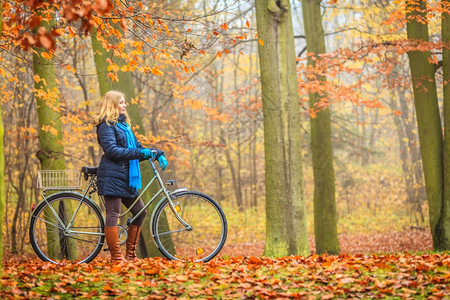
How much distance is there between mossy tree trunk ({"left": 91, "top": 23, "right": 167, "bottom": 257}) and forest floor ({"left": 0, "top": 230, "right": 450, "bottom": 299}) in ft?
11.8

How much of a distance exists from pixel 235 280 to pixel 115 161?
1.86 m

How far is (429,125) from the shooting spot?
9117 mm

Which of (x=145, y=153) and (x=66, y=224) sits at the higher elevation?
(x=145, y=153)

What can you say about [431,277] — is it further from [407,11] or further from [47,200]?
[407,11]

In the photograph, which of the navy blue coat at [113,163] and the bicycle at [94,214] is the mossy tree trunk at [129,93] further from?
the navy blue coat at [113,163]

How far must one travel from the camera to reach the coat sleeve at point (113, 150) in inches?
193

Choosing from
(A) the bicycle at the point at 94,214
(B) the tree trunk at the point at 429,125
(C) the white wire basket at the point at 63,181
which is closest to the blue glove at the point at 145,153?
(A) the bicycle at the point at 94,214

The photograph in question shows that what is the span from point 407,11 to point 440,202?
12.1 feet

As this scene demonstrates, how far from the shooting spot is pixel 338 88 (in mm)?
11086

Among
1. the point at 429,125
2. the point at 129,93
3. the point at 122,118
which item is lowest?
the point at 122,118

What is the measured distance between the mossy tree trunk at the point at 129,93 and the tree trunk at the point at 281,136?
2513mm

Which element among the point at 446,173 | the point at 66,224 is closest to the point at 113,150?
the point at 66,224

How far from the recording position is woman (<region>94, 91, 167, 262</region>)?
495 centimetres

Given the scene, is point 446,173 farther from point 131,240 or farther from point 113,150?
point 113,150
